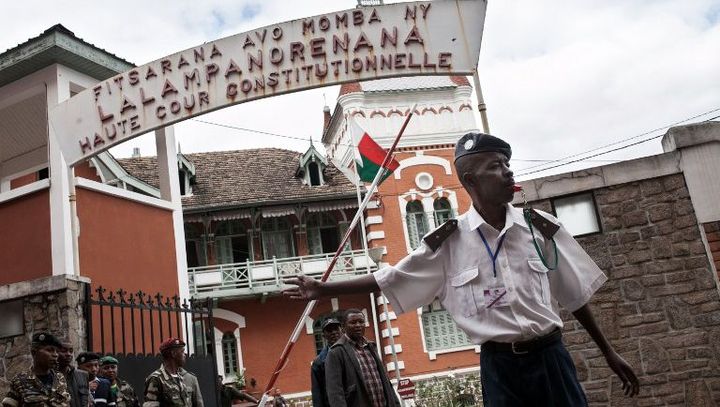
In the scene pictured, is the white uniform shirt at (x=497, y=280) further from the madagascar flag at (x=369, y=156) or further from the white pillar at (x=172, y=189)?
the madagascar flag at (x=369, y=156)

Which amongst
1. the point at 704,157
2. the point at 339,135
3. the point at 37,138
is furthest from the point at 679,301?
the point at 339,135

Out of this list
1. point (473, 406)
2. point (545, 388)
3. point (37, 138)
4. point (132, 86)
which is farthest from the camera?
point (473, 406)

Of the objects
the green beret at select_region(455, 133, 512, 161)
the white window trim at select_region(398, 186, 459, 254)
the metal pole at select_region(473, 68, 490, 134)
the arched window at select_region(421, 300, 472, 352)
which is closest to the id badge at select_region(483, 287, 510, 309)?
the green beret at select_region(455, 133, 512, 161)

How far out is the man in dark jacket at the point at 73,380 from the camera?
5652mm

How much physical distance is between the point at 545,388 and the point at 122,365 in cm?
563

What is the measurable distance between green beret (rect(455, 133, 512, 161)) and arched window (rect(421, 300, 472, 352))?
66.6ft

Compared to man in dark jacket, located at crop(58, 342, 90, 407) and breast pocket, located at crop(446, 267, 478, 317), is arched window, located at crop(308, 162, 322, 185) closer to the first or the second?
man in dark jacket, located at crop(58, 342, 90, 407)

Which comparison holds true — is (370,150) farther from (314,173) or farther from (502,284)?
(502,284)

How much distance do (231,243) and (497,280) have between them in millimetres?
21896

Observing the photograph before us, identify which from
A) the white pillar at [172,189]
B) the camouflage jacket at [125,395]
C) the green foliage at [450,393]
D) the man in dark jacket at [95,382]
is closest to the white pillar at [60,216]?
the white pillar at [172,189]

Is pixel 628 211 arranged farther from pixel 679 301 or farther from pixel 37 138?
pixel 37 138

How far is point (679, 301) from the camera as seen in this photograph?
721cm

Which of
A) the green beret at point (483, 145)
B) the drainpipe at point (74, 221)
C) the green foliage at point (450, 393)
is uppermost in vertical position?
the drainpipe at point (74, 221)

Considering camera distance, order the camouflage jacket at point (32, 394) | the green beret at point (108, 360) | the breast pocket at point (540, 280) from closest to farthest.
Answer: the breast pocket at point (540, 280), the camouflage jacket at point (32, 394), the green beret at point (108, 360)
